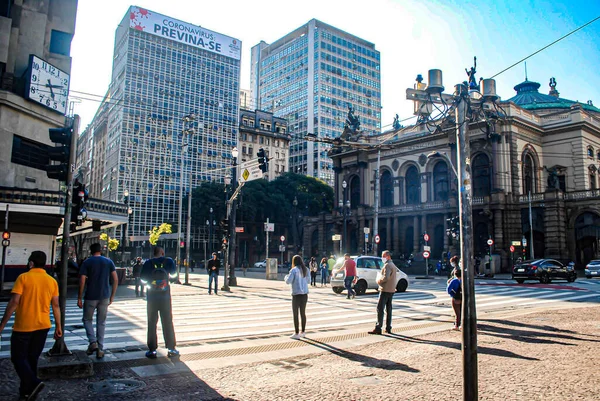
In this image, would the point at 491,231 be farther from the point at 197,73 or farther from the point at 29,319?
the point at 197,73

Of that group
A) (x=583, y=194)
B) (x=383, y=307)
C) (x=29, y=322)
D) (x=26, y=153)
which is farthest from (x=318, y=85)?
(x=29, y=322)

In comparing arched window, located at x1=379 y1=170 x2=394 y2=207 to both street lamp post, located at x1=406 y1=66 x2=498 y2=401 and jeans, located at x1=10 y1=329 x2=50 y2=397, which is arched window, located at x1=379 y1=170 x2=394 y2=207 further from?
jeans, located at x1=10 y1=329 x2=50 y2=397

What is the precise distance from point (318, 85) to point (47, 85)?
84390mm

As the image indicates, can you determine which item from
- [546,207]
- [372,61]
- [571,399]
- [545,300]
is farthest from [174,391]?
[372,61]

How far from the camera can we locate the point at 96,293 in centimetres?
786

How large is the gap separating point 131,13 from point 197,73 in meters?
13.9

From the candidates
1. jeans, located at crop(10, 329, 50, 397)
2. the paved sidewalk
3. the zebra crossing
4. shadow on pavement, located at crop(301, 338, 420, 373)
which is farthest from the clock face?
shadow on pavement, located at crop(301, 338, 420, 373)

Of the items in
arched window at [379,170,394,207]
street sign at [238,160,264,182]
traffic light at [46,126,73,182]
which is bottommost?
traffic light at [46,126,73,182]

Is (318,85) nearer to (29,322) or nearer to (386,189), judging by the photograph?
(386,189)

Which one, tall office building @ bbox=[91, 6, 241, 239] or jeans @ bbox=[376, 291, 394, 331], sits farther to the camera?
tall office building @ bbox=[91, 6, 241, 239]

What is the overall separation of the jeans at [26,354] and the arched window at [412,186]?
54251mm

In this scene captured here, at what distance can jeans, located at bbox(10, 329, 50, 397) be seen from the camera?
5336 millimetres

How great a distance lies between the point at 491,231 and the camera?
1887 inches

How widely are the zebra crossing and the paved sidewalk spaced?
80.4 inches
